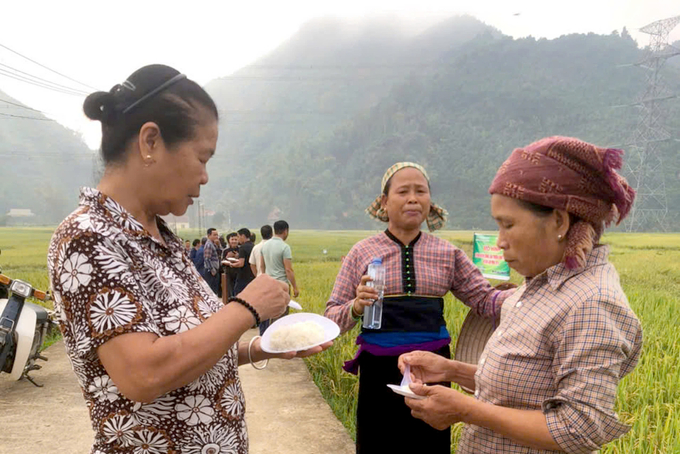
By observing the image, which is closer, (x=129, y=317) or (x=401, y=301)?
(x=129, y=317)

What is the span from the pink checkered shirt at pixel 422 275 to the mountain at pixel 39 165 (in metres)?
47.4

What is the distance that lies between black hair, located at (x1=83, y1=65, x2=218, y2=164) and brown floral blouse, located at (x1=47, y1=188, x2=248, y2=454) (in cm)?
14

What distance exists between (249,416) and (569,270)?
2.88 metres

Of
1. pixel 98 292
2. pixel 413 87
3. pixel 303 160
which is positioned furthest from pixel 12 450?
pixel 413 87

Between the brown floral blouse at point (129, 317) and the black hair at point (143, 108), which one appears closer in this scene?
the brown floral blouse at point (129, 317)

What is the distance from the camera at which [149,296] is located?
0.95m

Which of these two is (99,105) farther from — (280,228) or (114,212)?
(280,228)

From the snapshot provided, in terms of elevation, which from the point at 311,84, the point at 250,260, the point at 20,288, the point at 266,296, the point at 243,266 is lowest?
the point at 243,266

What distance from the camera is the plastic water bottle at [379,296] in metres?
1.90

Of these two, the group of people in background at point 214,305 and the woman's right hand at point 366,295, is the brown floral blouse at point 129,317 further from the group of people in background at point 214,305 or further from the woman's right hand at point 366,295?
the woman's right hand at point 366,295

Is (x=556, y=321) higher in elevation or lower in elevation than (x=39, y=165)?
lower

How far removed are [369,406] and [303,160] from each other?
3022 inches

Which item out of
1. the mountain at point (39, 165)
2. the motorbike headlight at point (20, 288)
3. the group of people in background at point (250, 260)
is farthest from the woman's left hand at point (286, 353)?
the mountain at point (39, 165)

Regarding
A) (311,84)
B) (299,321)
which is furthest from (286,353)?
(311,84)
